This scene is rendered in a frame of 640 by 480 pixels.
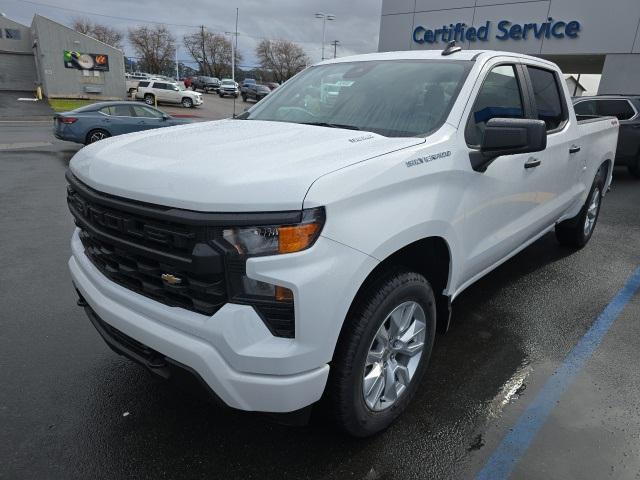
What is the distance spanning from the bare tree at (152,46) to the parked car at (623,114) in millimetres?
83935

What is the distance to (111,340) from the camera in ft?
7.42

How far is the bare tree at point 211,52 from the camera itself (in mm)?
90312

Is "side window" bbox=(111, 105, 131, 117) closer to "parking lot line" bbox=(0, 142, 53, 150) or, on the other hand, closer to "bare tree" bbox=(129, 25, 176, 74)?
"parking lot line" bbox=(0, 142, 53, 150)

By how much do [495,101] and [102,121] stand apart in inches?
509

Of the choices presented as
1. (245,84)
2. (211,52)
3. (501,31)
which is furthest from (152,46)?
(501,31)

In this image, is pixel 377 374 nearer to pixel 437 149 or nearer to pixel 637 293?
pixel 437 149

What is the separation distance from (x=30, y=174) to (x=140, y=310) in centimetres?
898

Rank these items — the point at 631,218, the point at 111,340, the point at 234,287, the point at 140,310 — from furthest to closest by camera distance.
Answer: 1. the point at 631,218
2. the point at 111,340
3. the point at 140,310
4. the point at 234,287

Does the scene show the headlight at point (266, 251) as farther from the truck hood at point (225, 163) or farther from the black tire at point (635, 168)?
the black tire at point (635, 168)

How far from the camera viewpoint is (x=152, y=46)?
8156 cm

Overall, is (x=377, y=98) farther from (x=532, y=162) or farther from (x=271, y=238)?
(x=271, y=238)

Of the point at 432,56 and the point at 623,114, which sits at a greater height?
the point at 432,56

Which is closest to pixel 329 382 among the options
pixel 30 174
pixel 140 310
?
pixel 140 310

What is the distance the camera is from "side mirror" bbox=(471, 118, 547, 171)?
2.43 m
